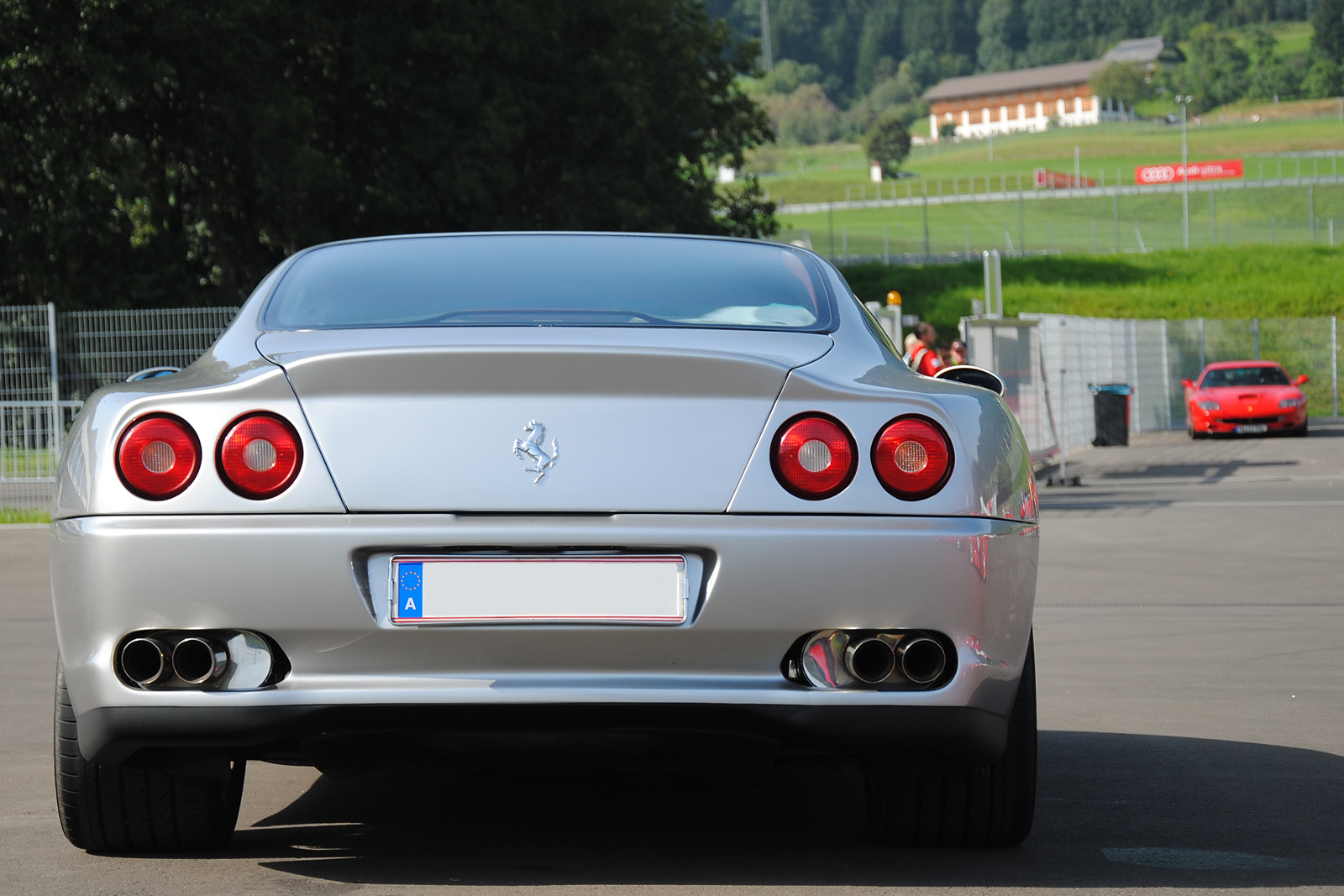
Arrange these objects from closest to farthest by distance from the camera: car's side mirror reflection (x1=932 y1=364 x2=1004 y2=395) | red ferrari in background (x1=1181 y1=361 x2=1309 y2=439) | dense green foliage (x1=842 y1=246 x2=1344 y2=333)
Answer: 1. car's side mirror reflection (x1=932 y1=364 x2=1004 y2=395)
2. red ferrari in background (x1=1181 y1=361 x2=1309 y2=439)
3. dense green foliage (x1=842 y1=246 x2=1344 y2=333)

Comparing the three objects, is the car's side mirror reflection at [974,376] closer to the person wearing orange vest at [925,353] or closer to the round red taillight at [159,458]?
the round red taillight at [159,458]

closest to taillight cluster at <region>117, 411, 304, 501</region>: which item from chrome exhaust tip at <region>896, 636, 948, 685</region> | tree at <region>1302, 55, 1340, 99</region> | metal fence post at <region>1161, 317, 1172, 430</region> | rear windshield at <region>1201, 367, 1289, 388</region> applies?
chrome exhaust tip at <region>896, 636, 948, 685</region>

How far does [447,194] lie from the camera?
36781mm

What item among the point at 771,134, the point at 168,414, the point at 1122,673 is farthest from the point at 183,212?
the point at 168,414

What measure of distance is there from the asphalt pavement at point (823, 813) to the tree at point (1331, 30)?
628 ft

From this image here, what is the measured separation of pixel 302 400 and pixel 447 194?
33.6 metres

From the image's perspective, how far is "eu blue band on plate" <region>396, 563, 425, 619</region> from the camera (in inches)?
143

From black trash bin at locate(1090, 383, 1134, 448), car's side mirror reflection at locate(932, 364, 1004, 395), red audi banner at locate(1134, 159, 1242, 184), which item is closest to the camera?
car's side mirror reflection at locate(932, 364, 1004, 395)

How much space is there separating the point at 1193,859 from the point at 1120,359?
1250 inches

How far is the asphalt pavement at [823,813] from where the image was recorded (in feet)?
13.4

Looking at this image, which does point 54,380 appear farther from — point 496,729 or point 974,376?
point 496,729

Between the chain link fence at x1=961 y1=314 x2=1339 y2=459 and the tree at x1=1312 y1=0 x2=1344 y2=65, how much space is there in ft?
494

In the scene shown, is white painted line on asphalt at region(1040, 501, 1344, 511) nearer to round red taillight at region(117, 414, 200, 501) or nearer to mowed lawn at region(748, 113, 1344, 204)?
round red taillight at region(117, 414, 200, 501)

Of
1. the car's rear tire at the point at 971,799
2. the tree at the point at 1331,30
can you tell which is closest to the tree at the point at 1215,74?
the tree at the point at 1331,30
